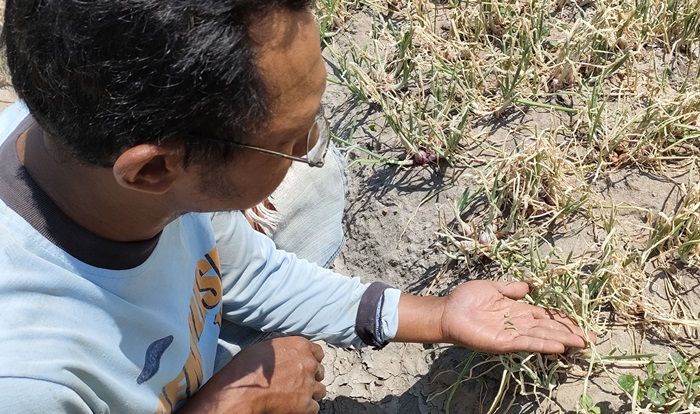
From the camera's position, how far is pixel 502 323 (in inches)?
69.6

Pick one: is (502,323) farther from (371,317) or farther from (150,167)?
(150,167)

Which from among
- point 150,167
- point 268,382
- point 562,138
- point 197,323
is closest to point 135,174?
point 150,167

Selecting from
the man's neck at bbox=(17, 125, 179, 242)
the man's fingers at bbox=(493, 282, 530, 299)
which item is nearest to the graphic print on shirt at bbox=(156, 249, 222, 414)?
the man's neck at bbox=(17, 125, 179, 242)

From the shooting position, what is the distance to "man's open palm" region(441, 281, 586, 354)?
5.68 feet

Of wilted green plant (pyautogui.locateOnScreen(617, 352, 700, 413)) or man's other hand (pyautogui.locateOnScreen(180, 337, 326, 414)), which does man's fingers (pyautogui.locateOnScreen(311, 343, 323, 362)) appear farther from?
wilted green plant (pyautogui.locateOnScreen(617, 352, 700, 413))

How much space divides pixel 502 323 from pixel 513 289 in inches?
3.7

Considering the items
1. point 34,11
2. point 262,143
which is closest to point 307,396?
point 262,143

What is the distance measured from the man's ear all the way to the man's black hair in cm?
2

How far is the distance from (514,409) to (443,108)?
82cm

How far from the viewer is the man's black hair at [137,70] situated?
101cm

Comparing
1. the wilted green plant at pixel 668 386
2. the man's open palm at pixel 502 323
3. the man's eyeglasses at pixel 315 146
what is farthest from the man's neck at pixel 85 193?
the wilted green plant at pixel 668 386

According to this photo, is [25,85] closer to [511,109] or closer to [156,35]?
[156,35]

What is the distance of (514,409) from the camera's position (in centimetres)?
190

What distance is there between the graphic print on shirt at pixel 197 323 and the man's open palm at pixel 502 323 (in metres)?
0.48
